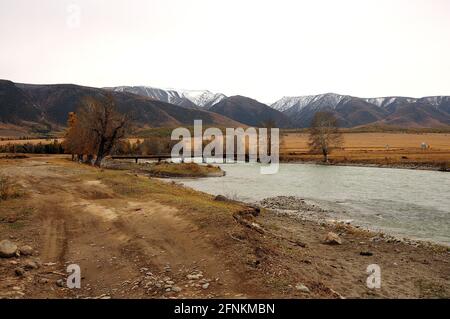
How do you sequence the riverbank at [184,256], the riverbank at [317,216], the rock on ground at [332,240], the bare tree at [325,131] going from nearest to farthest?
the riverbank at [184,256], the rock on ground at [332,240], the riverbank at [317,216], the bare tree at [325,131]

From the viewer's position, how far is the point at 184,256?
1555 centimetres

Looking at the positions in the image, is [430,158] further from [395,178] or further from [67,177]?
[67,177]

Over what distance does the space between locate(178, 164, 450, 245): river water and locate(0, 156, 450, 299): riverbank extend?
6.77 metres

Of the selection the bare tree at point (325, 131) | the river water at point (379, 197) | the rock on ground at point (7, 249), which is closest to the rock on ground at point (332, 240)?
the river water at point (379, 197)

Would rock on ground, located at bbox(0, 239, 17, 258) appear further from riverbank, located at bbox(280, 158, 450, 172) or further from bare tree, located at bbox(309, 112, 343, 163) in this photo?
bare tree, located at bbox(309, 112, 343, 163)

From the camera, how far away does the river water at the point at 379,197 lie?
2984cm

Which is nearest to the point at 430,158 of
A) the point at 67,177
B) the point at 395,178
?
the point at 395,178

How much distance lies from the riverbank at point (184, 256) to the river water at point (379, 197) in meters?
6.77

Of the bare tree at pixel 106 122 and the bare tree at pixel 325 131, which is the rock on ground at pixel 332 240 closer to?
the bare tree at pixel 106 122

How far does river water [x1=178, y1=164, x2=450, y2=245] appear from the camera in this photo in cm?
2984

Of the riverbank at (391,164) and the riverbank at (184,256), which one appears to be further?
the riverbank at (391,164)

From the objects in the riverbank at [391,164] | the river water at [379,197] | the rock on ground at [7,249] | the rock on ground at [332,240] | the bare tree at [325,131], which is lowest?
the river water at [379,197]
